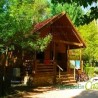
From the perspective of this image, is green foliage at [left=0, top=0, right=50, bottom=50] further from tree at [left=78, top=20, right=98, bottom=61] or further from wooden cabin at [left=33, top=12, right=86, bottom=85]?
tree at [left=78, top=20, right=98, bottom=61]

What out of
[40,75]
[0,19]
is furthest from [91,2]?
[40,75]

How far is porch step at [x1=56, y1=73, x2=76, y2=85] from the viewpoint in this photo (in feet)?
72.9

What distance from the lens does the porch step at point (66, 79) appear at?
2223 cm

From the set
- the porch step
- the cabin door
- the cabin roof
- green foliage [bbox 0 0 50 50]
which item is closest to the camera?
green foliage [bbox 0 0 50 50]

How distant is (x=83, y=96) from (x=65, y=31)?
10373 millimetres

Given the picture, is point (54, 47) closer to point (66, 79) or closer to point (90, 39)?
point (66, 79)

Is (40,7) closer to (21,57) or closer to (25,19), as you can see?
(21,57)

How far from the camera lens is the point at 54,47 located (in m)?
22.4

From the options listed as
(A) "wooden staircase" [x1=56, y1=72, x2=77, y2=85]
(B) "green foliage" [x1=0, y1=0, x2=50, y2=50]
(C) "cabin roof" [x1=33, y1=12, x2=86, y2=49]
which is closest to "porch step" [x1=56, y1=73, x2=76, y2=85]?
(A) "wooden staircase" [x1=56, y1=72, x2=77, y2=85]

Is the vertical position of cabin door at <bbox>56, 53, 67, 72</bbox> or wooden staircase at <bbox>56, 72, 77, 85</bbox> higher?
cabin door at <bbox>56, 53, 67, 72</bbox>

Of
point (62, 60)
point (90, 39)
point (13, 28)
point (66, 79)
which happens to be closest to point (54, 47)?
point (66, 79)

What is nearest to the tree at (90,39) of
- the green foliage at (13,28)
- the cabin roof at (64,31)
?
the cabin roof at (64,31)

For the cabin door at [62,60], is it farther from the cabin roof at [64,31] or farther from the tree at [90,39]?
the tree at [90,39]

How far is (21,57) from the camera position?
2214cm
